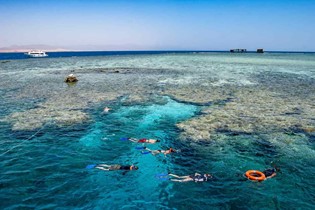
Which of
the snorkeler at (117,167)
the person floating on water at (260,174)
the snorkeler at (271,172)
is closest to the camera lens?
the person floating on water at (260,174)

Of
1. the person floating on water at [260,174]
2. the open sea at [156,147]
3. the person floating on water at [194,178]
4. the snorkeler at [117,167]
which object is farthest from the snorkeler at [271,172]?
the snorkeler at [117,167]

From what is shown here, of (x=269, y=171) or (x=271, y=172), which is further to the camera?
(x=269, y=171)

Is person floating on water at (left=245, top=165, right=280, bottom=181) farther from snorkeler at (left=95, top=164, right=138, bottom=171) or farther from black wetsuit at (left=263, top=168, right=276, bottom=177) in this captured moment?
snorkeler at (left=95, top=164, right=138, bottom=171)

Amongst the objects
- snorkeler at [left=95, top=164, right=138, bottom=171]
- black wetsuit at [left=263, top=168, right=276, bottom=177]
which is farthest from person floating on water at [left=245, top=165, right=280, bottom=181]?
snorkeler at [left=95, top=164, right=138, bottom=171]

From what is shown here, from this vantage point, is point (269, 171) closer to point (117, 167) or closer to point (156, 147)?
point (156, 147)

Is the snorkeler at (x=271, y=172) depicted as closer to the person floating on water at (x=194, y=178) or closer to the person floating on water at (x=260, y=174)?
the person floating on water at (x=260, y=174)

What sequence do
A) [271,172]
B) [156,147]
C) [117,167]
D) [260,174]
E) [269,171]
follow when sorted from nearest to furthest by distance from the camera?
1. [260,174]
2. [271,172]
3. [269,171]
4. [117,167]
5. [156,147]

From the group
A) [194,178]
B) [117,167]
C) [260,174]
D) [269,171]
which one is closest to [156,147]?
[117,167]

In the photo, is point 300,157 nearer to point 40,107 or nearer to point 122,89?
point 40,107

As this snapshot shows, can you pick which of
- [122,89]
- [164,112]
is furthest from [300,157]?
[122,89]
